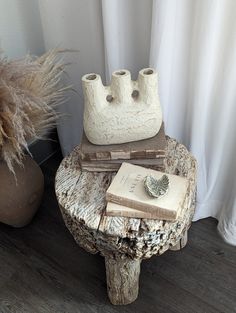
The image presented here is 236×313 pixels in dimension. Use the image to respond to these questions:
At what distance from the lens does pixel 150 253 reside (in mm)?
863

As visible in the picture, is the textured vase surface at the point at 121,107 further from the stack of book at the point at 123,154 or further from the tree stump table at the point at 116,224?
the tree stump table at the point at 116,224

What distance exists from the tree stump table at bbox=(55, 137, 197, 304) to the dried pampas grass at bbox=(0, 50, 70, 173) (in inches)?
6.3

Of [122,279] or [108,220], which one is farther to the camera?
[122,279]

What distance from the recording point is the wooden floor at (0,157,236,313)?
1091 mm

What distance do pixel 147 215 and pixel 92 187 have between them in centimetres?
19

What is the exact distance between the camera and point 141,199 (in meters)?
0.81

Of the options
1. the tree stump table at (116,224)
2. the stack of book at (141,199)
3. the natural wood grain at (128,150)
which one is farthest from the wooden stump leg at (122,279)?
the natural wood grain at (128,150)

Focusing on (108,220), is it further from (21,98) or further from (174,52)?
(174,52)

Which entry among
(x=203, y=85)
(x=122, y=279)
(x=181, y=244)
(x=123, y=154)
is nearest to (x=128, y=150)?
(x=123, y=154)

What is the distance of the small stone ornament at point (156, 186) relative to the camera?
813 millimetres

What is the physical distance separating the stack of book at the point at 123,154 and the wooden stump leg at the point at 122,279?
0.27 metres

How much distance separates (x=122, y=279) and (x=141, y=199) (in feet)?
1.10

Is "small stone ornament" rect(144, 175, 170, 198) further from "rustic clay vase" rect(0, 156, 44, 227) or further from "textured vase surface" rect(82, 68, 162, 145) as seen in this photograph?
"rustic clay vase" rect(0, 156, 44, 227)

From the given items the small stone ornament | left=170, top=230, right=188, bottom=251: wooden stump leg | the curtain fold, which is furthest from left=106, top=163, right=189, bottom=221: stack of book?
left=170, top=230, right=188, bottom=251: wooden stump leg
